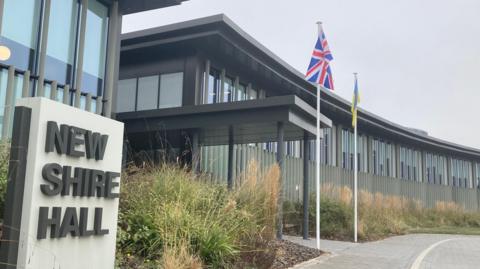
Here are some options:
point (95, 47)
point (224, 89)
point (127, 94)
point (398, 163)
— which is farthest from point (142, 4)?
point (398, 163)

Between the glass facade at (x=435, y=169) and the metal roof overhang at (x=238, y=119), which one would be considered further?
the glass facade at (x=435, y=169)

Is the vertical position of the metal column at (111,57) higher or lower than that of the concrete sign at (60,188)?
higher

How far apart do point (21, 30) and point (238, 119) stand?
20.2 ft

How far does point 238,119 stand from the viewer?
48.8 feet

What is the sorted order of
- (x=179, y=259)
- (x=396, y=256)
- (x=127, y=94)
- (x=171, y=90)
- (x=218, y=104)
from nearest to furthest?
(x=179, y=259) < (x=396, y=256) < (x=218, y=104) < (x=171, y=90) < (x=127, y=94)

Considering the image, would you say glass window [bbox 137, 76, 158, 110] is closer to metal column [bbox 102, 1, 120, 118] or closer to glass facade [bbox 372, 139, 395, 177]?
metal column [bbox 102, 1, 120, 118]

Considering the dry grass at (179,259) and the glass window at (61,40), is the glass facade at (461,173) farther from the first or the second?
the dry grass at (179,259)

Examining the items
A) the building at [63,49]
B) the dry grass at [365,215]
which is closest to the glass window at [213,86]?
the building at [63,49]

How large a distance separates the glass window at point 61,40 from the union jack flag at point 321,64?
6.44 m

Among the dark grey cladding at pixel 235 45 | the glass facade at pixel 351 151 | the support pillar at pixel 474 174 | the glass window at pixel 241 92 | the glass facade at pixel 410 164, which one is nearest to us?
the dark grey cladding at pixel 235 45

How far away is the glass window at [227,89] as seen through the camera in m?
21.3

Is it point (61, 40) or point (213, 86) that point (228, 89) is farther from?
point (61, 40)

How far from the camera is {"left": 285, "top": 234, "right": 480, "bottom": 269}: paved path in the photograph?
37.2 feet

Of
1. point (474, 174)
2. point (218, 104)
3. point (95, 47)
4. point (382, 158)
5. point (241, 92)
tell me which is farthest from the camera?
point (474, 174)
